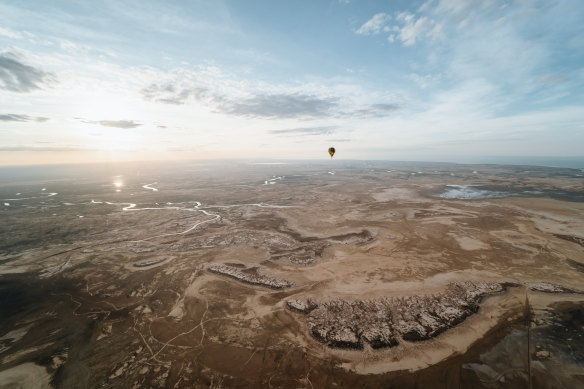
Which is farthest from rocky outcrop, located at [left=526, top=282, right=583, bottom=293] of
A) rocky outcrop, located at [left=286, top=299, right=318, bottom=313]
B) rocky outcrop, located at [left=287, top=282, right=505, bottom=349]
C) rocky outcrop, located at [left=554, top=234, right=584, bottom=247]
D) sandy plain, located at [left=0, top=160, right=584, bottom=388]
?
rocky outcrop, located at [left=286, top=299, right=318, bottom=313]

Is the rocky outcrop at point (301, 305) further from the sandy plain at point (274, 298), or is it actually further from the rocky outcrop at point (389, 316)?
the sandy plain at point (274, 298)

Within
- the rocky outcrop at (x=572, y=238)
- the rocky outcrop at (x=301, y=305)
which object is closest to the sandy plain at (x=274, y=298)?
the rocky outcrop at (x=572, y=238)

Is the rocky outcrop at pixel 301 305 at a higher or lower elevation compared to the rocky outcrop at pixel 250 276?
lower

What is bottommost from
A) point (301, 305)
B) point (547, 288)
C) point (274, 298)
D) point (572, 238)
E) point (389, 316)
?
point (274, 298)

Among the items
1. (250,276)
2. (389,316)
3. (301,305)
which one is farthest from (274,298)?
(389,316)

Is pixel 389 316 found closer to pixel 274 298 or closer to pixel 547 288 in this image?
pixel 274 298

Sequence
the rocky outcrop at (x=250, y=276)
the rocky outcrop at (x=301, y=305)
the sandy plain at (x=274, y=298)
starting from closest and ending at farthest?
the sandy plain at (x=274, y=298)
the rocky outcrop at (x=301, y=305)
the rocky outcrop at (x=250, y=276)

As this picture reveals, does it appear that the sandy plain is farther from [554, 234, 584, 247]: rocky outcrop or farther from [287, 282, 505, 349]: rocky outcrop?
[287, 282, 505, 349]: rocky outcrop
